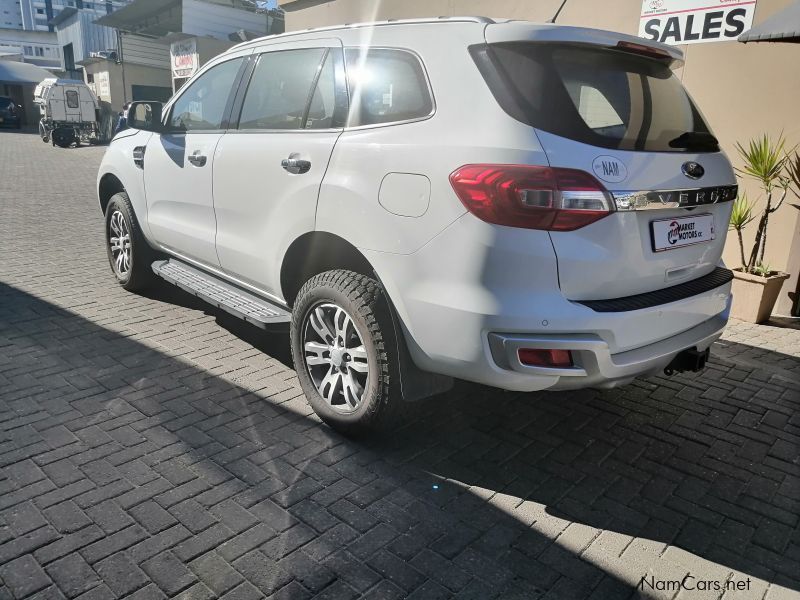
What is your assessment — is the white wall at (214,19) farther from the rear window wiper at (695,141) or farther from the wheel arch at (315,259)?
the rear window wiper at (695,141)

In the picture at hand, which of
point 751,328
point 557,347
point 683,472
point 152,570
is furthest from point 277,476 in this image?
point 751,328

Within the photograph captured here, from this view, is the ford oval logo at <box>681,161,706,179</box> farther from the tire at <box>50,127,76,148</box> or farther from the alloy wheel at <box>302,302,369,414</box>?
the tire at <box>50,127,76,148</box>

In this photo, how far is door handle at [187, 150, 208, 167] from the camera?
4.13 metres

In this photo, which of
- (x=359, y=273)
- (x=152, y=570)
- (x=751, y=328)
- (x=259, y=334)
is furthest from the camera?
(x=751, y=328)

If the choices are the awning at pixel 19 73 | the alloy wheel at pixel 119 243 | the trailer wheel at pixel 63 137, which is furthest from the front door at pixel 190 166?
the awning at pixel 19 73

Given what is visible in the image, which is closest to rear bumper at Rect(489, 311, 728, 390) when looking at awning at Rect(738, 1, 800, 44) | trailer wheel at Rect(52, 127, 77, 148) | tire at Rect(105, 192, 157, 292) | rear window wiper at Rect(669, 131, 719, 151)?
rear window wiper at Rect(669, 131, 719, 151)

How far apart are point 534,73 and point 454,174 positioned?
0.53 m

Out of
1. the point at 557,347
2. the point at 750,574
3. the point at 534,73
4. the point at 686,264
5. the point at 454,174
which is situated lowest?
the point at 750,574

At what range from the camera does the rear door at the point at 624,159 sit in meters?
2.47

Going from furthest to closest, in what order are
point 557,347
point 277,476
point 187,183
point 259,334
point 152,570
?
1. point 259,334
2. point 187,183
3. point 277,476
4. point 557,347
5. point 152,570

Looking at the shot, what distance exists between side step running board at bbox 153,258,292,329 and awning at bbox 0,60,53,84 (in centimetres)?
4559

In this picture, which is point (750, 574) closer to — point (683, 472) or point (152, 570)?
point (683, 472)

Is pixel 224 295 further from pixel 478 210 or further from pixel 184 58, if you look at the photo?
pixel 184 58

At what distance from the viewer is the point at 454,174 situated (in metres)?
2.53
